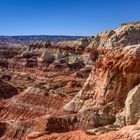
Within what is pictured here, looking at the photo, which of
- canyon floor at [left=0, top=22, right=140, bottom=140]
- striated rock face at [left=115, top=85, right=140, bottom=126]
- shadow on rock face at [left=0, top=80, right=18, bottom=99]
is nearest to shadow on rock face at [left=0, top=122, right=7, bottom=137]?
canyon floor at [left=0, top=22, right=140, bottom=140]

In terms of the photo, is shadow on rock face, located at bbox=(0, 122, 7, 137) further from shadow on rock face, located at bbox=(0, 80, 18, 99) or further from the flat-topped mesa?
shadow on rock face, located at bbox=(0, 80, 18, 99)

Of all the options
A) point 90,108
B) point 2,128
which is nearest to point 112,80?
point 90,108

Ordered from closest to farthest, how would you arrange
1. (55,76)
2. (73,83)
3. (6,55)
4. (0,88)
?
(0,88), (73,83), (55,76), (6,55)

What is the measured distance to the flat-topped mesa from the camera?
37500 mm

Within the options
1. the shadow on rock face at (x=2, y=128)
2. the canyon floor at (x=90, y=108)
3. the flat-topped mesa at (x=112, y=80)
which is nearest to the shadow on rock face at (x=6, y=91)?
the canyon floor at (x=90, y=108)

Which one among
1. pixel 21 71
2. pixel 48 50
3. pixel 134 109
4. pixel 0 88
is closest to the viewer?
pixel 134 109

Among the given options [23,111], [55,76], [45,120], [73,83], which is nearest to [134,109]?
[45,120]

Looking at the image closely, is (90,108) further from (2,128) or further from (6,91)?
(6,91)

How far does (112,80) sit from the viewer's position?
3959 cm

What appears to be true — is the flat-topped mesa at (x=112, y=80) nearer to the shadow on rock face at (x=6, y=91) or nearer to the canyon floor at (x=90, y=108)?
the canyon floor at (x=90, y=108)

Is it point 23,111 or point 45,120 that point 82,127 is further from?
point 23,111

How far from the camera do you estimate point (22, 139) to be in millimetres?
38719

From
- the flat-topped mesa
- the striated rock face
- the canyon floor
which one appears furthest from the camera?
the flat-topped mesa

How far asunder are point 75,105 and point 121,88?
6.16 metres
